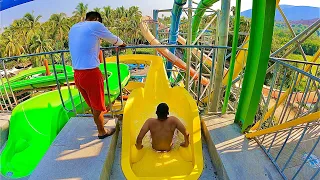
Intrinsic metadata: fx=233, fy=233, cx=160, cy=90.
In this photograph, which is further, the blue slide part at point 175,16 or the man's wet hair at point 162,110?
the blue slide part at point 175,16

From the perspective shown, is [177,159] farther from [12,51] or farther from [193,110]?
[12,51]

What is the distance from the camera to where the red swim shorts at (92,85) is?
98.3 inches

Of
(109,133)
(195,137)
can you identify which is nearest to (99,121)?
(109,133)

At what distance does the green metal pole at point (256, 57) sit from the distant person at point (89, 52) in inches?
60.4

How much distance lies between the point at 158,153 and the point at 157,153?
0.04 feet

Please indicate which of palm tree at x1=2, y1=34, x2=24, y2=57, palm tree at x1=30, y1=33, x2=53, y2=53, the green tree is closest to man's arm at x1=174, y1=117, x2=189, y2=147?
palm tree at x1=30, y1=33, x2=53, y2=53

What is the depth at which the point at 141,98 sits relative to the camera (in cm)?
339

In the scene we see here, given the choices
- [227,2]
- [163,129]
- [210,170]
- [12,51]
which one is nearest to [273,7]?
[227,2]

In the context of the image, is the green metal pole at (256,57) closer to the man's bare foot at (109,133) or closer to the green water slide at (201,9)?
the man's bare foot at (109,133)

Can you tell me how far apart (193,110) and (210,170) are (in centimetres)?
72

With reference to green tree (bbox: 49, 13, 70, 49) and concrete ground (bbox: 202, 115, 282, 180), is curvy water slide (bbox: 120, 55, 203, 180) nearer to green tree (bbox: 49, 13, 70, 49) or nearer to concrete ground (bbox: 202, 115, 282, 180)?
concrete ground (bbox: 202, 115, 282, 180)

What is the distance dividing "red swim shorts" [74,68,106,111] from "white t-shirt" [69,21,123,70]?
2.6 inches

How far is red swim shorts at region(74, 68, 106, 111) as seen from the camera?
8.19 ft

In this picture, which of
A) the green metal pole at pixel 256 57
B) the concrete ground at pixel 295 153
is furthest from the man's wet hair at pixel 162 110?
the concrete ground at pixel 295 153
